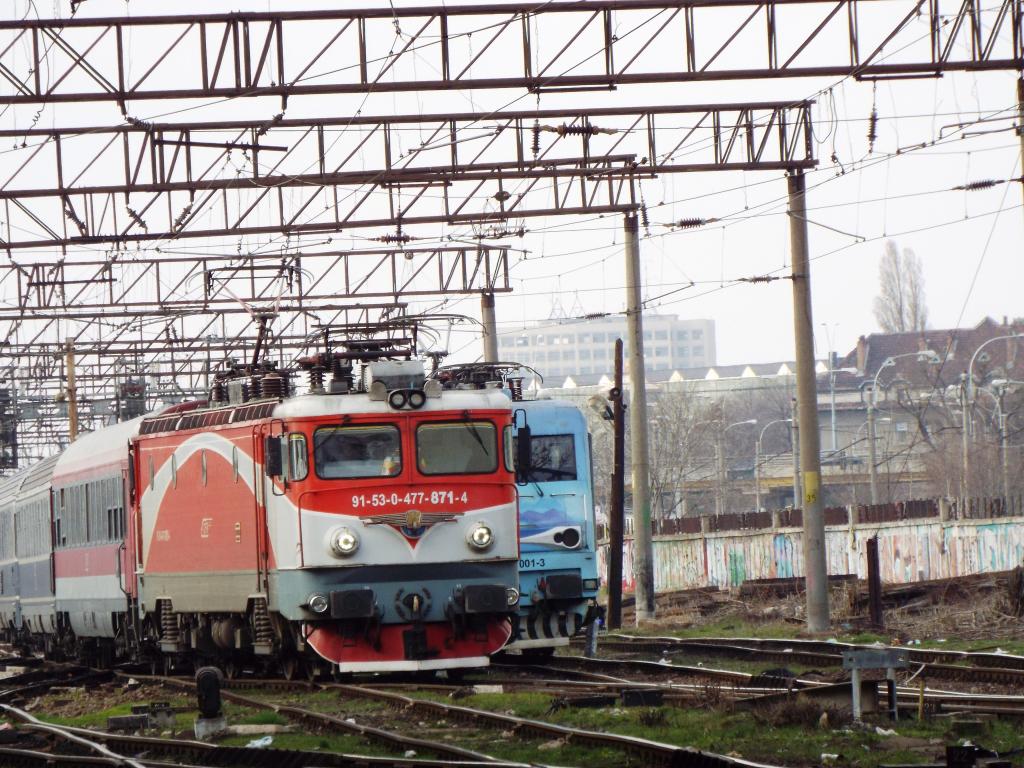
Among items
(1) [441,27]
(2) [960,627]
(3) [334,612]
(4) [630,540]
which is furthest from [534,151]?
(4) [630,540]

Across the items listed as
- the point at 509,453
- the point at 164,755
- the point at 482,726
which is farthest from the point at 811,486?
the point at 164,755

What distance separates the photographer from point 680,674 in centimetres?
1847

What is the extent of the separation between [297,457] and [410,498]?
1.22m

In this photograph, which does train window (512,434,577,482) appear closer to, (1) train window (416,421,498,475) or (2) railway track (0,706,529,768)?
(1) train window (416,421,498,475)

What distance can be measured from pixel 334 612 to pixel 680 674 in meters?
4.30

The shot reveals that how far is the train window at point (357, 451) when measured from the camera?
16969mm

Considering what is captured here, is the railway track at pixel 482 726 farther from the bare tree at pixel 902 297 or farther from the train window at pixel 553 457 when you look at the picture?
the bare tree at pixel 902 297

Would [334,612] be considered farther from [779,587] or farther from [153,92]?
[779,587]

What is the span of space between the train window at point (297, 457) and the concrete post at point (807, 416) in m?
10.2

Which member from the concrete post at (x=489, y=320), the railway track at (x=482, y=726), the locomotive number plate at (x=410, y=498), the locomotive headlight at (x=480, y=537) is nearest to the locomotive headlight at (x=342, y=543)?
the locomotive number plate at (x=410, y=498)

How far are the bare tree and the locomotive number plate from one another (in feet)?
361

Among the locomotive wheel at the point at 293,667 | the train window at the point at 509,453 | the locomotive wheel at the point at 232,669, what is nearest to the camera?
the train window at the point at 509,453

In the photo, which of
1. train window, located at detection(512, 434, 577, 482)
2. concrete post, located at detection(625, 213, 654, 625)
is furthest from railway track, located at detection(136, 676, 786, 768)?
concrete post, located at detection(625, 213, 654, 625)

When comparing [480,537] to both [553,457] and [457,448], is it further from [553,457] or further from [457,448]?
[553,457]
